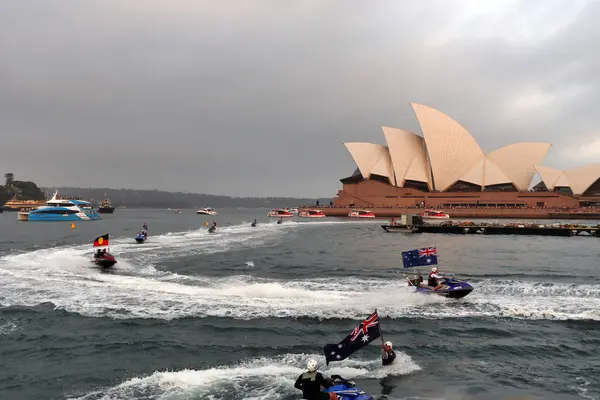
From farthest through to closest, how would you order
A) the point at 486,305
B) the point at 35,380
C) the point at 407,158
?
1. the point at 407,158
2. the point at 486,305
3. the point at 35,380

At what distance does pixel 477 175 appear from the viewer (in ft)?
342

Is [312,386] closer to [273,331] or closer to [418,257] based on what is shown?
[273,331]

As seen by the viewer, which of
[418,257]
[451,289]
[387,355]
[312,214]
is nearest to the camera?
[387,355]

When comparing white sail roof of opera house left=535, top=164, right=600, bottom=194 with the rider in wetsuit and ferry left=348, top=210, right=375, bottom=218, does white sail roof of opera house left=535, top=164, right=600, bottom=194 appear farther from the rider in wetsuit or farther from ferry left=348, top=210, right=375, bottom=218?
the rider in wetsuit

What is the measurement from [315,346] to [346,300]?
Result: 213 inches

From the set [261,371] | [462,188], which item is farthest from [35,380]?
[462,188]

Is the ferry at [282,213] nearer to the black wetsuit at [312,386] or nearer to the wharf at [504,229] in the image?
the wharf at [504,229]

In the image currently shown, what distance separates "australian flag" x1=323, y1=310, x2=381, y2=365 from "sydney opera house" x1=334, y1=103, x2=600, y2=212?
308 ft

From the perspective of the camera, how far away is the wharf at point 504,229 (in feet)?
176

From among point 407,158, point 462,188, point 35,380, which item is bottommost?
point 35,380

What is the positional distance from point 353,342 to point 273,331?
4862 millimetres

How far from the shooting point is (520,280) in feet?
72.4

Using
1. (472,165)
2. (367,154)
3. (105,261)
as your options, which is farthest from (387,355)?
(367,154)

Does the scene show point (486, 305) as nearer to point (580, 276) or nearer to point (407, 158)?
point (580, 276)
